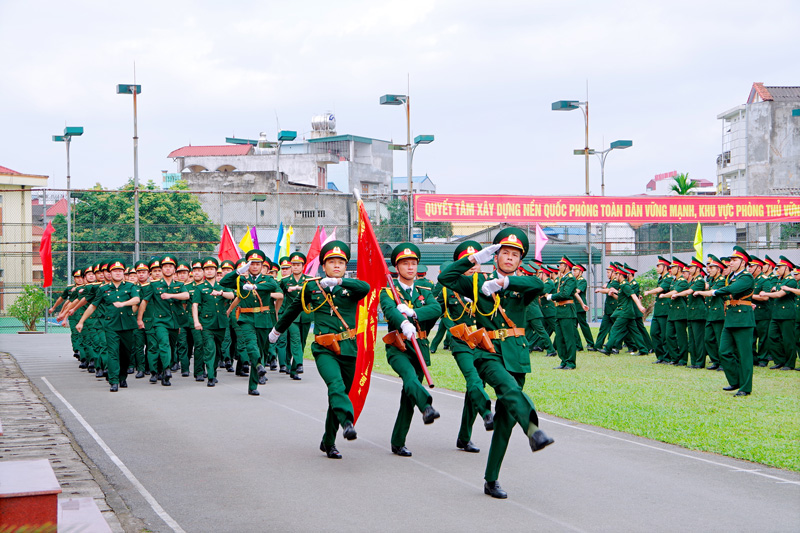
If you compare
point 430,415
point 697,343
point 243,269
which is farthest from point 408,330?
point 697,343

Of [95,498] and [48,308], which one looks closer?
[95,498]

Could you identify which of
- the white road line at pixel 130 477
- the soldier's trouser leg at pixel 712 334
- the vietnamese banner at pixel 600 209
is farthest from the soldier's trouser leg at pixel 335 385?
the vietnamese banner at pixel 600 209

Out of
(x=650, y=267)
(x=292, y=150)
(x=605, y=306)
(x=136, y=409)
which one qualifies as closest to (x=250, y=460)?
(x=136, y=409)

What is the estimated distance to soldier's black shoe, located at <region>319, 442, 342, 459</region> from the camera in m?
8.33

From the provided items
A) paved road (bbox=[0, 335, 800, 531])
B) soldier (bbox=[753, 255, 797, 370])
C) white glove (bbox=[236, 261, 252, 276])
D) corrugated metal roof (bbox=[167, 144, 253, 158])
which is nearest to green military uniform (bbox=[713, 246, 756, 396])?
paved road (bbox=[0, 335, 800, 531])

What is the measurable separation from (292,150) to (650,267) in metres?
54.5

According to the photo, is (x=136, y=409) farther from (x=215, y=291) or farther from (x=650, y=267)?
(x=650, y=267)

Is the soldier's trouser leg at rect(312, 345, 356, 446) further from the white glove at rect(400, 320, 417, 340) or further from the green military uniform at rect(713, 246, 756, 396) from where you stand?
the green military uniform at rect(713, 246, 756, 396)

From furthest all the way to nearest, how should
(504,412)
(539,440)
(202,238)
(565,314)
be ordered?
(202,238)
(565,314)
(504,412)
(539,440)

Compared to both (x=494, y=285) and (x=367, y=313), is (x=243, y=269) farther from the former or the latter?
(x=494, y=285)

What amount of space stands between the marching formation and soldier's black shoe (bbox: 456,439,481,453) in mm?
11

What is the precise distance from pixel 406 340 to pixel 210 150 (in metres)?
77.2

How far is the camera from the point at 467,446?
863cm

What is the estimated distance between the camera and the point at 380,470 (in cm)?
780
